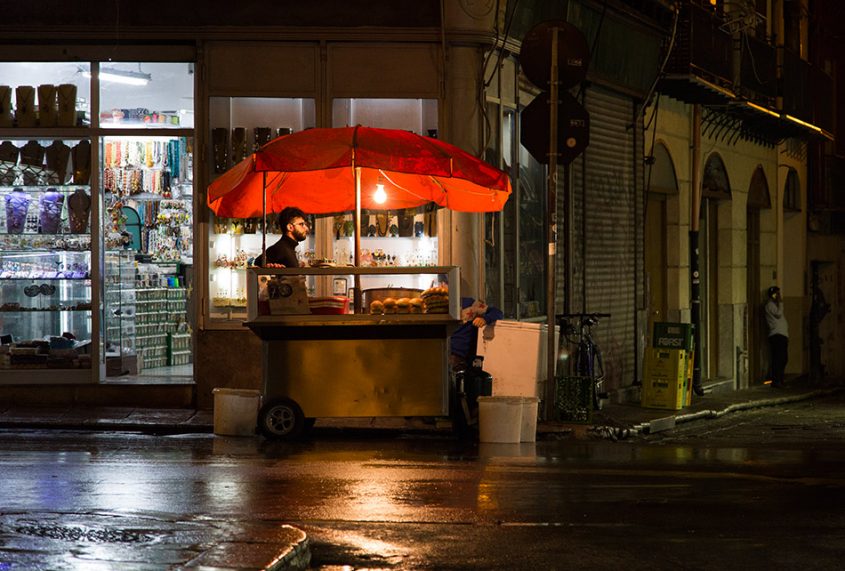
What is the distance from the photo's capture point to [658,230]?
24000 millimetres

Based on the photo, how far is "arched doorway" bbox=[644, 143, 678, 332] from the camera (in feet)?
76.6

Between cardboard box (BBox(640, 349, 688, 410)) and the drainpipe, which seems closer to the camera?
cardboard box (BBox(640, 349, 688, 410))

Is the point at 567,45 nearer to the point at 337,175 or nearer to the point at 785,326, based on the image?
the point at 337,175

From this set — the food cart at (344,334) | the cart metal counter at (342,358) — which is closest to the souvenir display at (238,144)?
the food cart at (344,334)

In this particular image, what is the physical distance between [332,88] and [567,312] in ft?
16.6

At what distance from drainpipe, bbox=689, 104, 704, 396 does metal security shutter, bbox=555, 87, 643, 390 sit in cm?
141

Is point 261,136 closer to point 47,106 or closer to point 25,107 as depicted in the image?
point 47,106

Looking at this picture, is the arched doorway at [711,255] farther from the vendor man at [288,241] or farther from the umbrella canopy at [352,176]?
the vendor man at [288,241]

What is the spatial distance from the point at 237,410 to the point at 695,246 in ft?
39.3

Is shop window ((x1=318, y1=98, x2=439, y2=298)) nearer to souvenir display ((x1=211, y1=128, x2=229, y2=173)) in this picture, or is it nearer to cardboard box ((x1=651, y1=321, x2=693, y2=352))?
souvenir display ((x1=211, y1=128, x2=229, y2=173))

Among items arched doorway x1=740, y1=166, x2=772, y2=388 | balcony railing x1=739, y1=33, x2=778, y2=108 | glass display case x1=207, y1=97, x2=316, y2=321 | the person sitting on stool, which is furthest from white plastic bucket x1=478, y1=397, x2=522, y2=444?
arched doorway x1=740, y1=166, x2=772, y2=388

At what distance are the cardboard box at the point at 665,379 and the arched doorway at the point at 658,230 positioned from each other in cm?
450

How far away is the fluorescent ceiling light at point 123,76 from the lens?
1614cm

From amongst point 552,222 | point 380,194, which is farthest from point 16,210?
point 552,222
